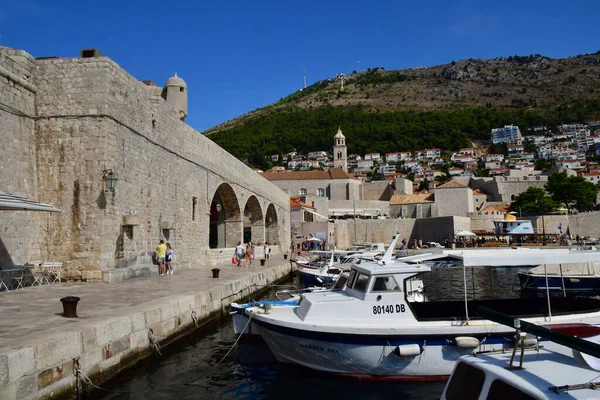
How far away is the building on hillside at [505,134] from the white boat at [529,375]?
132 meters

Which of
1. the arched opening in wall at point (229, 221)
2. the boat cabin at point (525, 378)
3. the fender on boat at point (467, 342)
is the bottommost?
the fender on boat at point (467, 342)

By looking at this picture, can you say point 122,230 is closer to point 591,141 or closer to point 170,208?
point 170,208

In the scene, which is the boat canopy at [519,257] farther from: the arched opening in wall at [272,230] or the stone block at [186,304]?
the arched opening in wall at [272,230]

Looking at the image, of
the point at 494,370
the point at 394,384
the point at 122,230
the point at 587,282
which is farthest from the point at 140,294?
the point at 587,282

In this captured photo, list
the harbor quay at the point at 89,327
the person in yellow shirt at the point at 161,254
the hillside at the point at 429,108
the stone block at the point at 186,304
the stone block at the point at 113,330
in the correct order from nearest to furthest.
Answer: the harbor quay at the point at 89,327
the stone block at the point at 113,330
the stone block at the point at 186,304
the person in yellow shirt at the point at 161,254
the hillside at the point at 429,108

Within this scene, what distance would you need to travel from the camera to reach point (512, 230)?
38.8 meters

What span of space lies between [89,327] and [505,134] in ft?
445

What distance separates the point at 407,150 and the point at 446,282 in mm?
113558

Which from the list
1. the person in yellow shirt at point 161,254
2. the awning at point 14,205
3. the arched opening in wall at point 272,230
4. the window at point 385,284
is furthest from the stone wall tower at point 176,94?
the arched opening in wall at point 272,230

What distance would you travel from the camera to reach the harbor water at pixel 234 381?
20.3ft

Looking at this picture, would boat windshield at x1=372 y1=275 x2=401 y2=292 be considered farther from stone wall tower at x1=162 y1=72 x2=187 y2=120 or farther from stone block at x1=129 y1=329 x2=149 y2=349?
stone wall tower at x1=162 y1=72 x2=187 y2=120

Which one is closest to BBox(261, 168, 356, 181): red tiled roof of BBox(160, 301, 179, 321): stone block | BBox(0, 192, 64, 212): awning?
BBox(0, 192, 64, 212): awning

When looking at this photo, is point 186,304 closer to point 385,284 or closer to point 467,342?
point 385,284

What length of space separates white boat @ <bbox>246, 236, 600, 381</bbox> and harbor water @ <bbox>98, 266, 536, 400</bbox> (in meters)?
0.21
